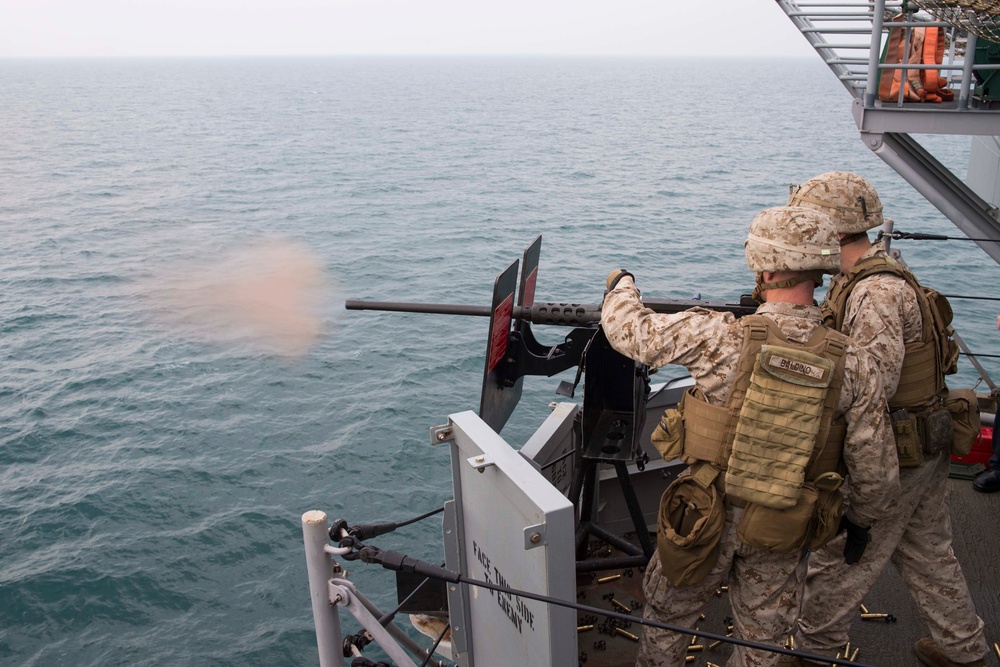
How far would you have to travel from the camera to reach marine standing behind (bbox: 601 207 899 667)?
11.0 feet

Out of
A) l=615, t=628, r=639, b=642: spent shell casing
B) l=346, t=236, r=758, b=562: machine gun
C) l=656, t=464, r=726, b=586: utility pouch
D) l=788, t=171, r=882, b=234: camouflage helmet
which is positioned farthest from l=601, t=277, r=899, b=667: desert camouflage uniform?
l=615, t=628, r=639, b=642: spent shell casing

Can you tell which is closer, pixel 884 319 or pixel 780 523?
pixel 780 523

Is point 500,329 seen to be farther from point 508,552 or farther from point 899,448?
point 899,448

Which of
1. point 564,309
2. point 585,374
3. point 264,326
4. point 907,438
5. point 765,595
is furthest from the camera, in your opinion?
point 264,326

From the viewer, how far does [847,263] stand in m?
4.14

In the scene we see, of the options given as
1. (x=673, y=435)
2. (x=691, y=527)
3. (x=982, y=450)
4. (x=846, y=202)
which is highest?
(x=846, y=202)

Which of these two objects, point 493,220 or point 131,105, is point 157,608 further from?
point 131,105

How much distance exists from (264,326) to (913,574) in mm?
21576

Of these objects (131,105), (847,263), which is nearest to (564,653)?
(847,263)

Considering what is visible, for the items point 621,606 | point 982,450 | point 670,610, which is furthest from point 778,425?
point 982,450

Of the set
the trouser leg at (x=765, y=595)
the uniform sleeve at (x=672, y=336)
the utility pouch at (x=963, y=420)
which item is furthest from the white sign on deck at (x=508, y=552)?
the utility pouch at (x=963, y=420)

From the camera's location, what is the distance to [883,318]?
385 cm

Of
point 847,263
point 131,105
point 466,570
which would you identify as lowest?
point 131,105

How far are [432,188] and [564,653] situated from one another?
139 ft
